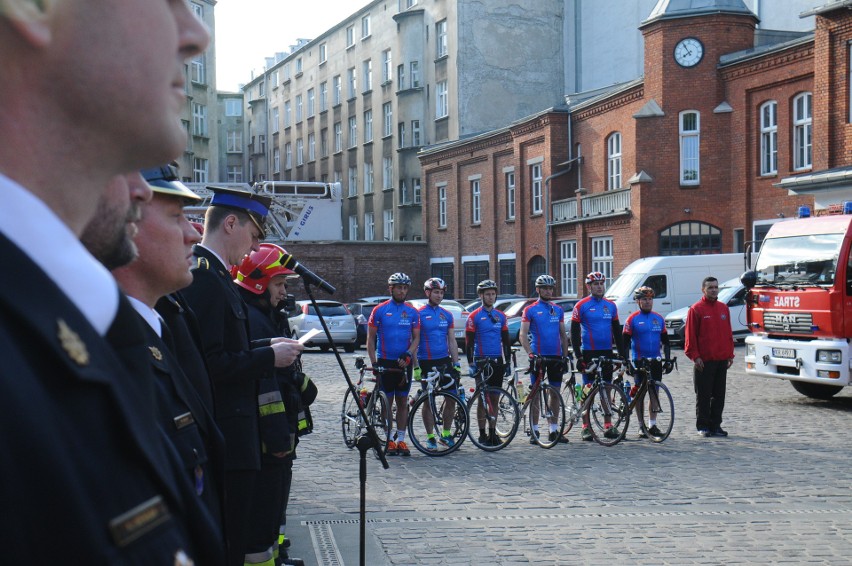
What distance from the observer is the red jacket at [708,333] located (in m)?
13.5

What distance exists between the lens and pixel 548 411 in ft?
42.1

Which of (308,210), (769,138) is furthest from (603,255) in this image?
(308,210)

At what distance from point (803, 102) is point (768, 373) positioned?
53.8 ft

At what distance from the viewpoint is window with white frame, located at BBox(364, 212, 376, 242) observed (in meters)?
58.0

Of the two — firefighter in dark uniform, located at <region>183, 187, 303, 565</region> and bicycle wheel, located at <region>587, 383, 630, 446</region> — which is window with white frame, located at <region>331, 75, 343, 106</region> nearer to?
bicycle wheel, located at <region>587, 383, 630, 446</region>

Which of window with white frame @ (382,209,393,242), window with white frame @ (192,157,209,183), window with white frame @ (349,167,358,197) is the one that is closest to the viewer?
window with white frame @ (382,209,393,242)

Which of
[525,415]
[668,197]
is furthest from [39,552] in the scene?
[668,197]

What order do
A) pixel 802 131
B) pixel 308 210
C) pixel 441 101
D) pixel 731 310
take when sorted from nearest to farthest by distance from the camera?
pixel 731 310 < pixel 802 131 < pixel 308 210 < pixel 441 101

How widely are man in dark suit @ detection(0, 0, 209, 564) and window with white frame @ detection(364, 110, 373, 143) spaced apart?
57200 mm

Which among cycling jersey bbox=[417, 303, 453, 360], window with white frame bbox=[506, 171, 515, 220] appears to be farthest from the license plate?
window with white frame bbox=[506, 171, 515, 220]

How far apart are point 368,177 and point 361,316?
1121 inches

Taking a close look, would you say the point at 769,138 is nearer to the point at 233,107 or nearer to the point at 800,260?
the point at 800,260

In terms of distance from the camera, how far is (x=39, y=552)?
34.8 inches

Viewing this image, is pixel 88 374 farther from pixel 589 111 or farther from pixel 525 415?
pixel 589 111
